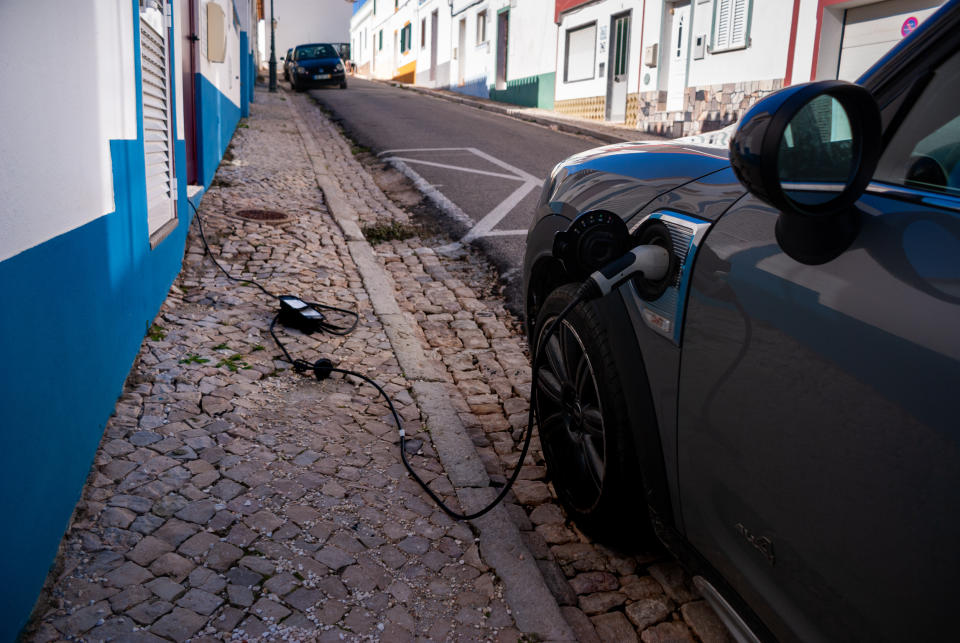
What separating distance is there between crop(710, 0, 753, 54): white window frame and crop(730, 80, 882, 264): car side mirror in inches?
598

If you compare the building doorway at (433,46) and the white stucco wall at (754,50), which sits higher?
the building doorway at (433,46)

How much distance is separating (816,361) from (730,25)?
52.1 feet

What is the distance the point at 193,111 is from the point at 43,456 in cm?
626

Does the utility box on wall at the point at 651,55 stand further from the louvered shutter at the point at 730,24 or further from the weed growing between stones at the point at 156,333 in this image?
the weed growing between stones at the point at 156,333

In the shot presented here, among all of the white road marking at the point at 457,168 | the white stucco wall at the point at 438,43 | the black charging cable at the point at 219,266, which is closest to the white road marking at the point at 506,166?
the white road marking at the point at 457,168

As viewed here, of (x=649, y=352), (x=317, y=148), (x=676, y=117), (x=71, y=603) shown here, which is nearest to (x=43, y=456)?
(x=71, y=603)

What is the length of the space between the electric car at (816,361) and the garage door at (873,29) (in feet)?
39.6

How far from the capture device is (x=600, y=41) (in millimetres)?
21344

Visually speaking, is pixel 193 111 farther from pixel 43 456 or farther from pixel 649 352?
pixel 649 352

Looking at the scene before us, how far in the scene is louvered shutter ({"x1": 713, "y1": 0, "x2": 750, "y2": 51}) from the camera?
15141 millimetres

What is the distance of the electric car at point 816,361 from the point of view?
1.27 metres

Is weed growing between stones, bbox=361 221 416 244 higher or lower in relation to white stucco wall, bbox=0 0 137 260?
lower

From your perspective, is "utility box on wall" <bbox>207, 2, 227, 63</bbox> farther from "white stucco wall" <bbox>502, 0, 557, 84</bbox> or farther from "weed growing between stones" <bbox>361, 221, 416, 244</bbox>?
"white stucco wall" <bbox>502, 0, 557, 84</bbox>

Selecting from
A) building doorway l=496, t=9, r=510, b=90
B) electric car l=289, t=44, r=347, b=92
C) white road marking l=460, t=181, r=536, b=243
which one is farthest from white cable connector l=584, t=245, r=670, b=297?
electric car l=289, t=44, r=347, b=92
